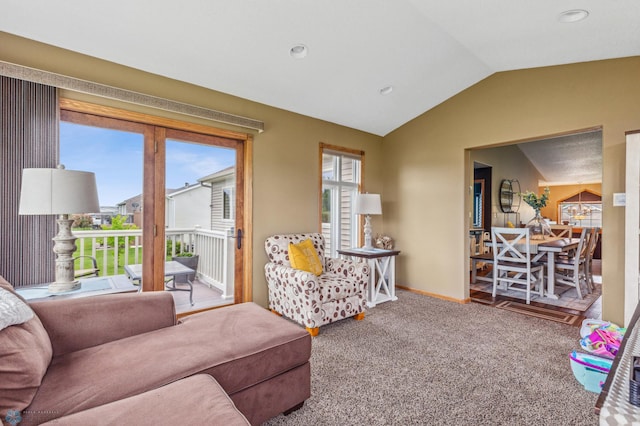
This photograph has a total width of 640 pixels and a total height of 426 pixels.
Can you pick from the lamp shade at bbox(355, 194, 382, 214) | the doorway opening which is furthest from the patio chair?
the doorway opening

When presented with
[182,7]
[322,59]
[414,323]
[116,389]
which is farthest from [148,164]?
[414,323]

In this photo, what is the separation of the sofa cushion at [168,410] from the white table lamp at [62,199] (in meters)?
1.15

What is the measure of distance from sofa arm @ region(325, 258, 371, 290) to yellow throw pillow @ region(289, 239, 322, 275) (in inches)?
9.4

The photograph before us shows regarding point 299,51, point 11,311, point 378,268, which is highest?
point 299,51

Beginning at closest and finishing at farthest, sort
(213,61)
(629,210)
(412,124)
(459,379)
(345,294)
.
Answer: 1. (459,379)
2. (629,210)
3. (213,61)
4. (345,294)
5. (412,124)

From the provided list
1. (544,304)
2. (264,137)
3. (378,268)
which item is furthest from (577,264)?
(264,137)

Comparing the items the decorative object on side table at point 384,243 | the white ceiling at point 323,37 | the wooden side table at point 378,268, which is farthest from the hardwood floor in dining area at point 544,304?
the white ceiling at point 323,37

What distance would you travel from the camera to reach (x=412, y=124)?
4656 millimetres

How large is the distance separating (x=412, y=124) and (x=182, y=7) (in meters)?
3.41

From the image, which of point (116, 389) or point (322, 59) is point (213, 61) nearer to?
point (322, 59)

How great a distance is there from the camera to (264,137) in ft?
12.0

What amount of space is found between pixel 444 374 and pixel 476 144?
2.89 meters

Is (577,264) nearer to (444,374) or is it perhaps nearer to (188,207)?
(444,374)

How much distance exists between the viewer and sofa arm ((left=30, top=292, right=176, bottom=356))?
1637mm
